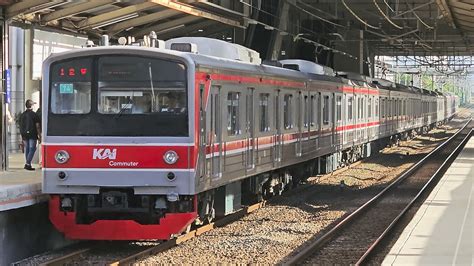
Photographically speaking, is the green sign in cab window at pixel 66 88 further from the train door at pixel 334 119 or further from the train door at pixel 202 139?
the train door at pixel 334 119

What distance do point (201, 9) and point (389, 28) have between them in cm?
2586

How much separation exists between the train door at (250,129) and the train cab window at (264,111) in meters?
0.47

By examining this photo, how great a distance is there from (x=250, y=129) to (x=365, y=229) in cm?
251

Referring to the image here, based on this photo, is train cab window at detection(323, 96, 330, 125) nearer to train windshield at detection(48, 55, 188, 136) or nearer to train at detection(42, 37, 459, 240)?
train at detection(42, 37, 459, 240)

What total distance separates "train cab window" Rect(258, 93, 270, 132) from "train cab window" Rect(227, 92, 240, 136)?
1.22 meters

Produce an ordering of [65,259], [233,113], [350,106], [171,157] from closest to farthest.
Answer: [65,259] → [171,157] → [233,113] → [350,106]

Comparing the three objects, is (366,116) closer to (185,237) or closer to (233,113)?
(233,113)

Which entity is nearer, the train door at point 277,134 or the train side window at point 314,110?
the train door at point 277,134

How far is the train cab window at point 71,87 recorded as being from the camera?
10.2 meters

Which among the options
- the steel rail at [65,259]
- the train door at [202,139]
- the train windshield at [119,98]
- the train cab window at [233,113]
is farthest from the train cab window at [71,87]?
the train cab window at [233,113]

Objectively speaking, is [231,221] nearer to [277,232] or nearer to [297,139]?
[277,232]

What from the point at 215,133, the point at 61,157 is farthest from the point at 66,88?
the point at 215,133

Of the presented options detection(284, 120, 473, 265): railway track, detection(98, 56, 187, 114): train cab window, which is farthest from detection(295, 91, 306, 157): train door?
detection(98, 56, 187, 114): train cab window

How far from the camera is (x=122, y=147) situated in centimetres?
995
